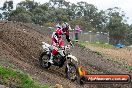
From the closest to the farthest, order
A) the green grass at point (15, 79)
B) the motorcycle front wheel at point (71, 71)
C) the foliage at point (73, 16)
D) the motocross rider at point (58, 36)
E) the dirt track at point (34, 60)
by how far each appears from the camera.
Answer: the green grass at point (15, 79) → the dirt track at point (34, 60) → the motorcycle front wheel at point (71, 71) → the motocross rider at point (58, 36) → the foliage at point (73, 16)

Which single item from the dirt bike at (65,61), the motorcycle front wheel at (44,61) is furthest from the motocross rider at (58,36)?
the motorcycle front wheel at (44,61)

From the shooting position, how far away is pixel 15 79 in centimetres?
1343

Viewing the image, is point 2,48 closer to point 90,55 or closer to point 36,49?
point 36,49

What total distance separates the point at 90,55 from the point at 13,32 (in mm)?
6575

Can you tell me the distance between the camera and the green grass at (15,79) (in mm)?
12823

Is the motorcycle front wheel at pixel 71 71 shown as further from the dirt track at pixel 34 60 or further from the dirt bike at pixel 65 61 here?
the dirt track at pixel 34 60

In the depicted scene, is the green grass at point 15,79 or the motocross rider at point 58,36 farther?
the motocross rider at point 58,36

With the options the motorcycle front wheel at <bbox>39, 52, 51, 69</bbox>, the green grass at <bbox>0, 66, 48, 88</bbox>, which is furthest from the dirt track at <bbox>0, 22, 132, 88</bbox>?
the green grass at <bbox>0, 66, 48, 88</bbox>

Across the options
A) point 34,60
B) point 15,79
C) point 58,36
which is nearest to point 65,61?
point 58,36

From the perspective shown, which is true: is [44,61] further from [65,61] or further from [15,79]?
[15,79]

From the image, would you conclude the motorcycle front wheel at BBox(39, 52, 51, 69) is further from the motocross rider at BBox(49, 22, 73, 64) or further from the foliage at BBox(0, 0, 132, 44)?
the foliage at BBox(0, 0, 132, 44)

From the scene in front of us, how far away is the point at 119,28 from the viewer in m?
80.1

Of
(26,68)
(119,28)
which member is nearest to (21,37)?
(26,68)

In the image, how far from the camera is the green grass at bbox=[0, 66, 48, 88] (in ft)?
42.1
